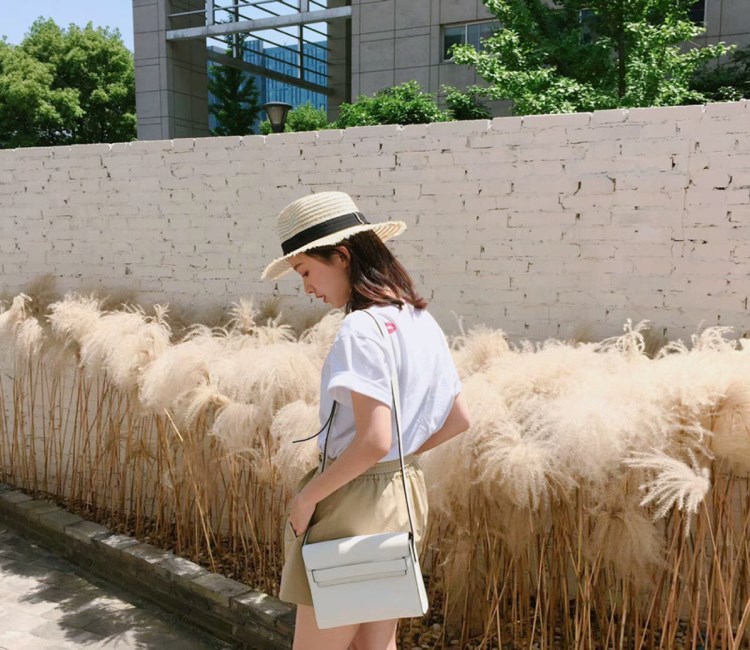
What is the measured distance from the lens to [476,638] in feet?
8.77

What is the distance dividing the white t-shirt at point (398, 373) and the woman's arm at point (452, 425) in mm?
47

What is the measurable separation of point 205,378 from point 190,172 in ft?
6.23

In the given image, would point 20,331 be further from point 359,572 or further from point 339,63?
point 339,63

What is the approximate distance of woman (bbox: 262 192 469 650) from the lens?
1.54 meters

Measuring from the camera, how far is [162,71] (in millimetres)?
16656

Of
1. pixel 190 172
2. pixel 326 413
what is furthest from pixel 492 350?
pixel 190 172

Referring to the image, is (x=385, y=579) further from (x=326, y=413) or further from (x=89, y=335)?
(x=89, y=335)

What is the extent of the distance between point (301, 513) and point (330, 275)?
0.54 metres

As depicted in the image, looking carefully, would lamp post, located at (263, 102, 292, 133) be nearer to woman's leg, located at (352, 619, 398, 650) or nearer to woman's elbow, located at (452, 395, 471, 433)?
woman's elbow, located at (452, 395, 471, 433)

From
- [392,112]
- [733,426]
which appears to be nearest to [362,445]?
[733,426]

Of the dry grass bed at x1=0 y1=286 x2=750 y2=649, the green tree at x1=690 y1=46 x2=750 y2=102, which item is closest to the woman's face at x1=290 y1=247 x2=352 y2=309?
the dry grass bed at x1=0 y1=286 x2=750 y2=649

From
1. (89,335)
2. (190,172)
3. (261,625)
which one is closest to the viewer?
(261,625)

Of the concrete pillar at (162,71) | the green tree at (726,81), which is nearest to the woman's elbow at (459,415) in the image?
the green tree at (726,81)

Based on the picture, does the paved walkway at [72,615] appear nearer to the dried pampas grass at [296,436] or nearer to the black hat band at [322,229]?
the dried pampas grass at [296,436]
